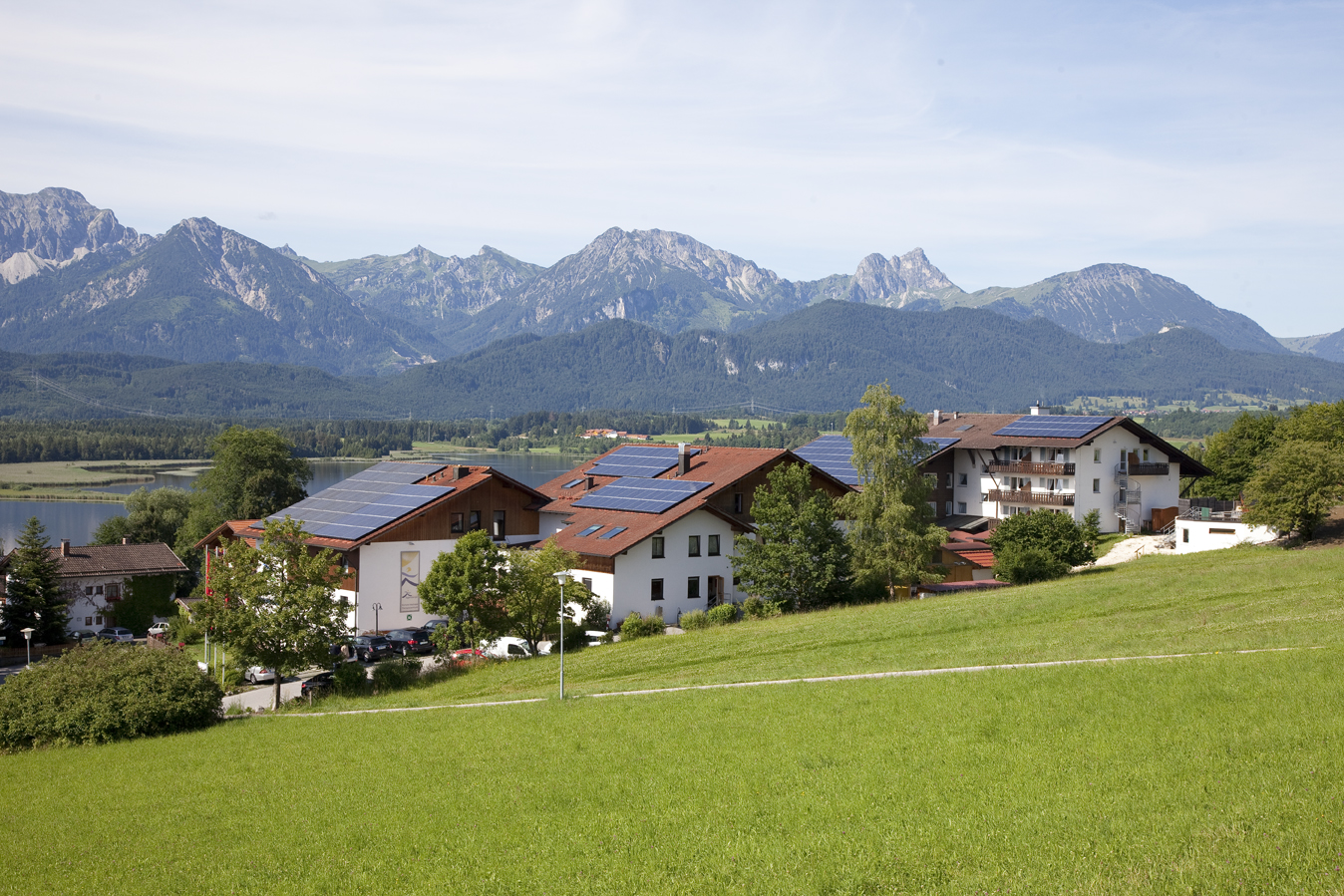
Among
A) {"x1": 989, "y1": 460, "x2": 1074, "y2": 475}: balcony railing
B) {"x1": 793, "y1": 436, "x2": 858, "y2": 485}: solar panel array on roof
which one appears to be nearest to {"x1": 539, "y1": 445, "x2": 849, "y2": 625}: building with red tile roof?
{"x1": 793, "y1": 436, "x2": 858, "y2": 485}: solar panel array on roof

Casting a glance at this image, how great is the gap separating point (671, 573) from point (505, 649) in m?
10.3

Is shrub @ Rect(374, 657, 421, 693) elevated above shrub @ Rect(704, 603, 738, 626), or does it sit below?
below

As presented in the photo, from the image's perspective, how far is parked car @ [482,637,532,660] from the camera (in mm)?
38181

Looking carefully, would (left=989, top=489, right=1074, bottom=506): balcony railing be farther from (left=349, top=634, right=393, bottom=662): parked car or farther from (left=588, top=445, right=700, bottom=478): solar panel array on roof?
(left=349, top=634, right=393, bottom=662): parked car

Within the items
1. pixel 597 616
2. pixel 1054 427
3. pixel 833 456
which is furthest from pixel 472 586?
pixel 1054 427

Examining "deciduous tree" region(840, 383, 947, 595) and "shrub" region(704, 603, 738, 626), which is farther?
"deciduous tree" region(840, 383, 947, 595)

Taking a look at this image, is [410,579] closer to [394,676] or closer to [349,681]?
[349,681]

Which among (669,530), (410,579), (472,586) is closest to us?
(472,586)

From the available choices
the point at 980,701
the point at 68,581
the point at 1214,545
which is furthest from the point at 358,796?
the point at 68,581

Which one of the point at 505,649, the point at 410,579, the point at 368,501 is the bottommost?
the point at 505,649

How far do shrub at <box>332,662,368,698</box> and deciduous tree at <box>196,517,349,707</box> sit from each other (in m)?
1.18

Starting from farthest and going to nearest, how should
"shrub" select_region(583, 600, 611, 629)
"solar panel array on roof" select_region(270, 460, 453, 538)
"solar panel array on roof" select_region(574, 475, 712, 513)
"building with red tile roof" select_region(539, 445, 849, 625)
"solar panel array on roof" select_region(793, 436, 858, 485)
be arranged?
1. "solar panel array on roof" select_region(793, 436, 858, 485)
2. "solar panel array on roof" select_region(270, 460, 453, 538)
3. "solar panel array on roof" select_region(574, 475, 712, 513)
4. "building with red tile roof" select_region(539, 445, 849, 625)
5. "shrub" select_region(583, 600, 611, 629)

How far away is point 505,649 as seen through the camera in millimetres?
39500

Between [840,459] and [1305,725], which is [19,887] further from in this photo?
[840,459]
